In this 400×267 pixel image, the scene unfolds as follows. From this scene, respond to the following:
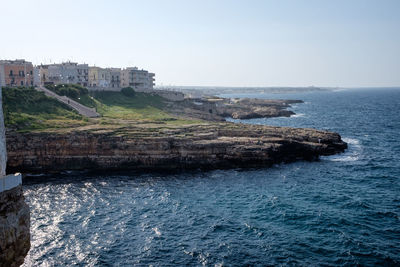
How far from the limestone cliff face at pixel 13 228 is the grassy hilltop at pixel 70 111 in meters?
47.7

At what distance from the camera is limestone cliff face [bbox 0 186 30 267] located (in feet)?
60.5

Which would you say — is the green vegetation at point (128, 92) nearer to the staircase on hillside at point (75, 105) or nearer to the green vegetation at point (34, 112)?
the staircase on hillside at point (75, 105)

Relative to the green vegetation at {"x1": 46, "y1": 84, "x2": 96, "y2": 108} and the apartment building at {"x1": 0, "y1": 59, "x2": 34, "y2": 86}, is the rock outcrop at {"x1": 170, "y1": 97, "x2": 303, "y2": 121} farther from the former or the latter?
the apartment building at {"x1": 0, "y1": 59, "x2": 34, "y2": 86}

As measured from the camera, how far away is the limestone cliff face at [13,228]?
1845cm

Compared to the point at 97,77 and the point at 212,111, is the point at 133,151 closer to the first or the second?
the point at 212,111

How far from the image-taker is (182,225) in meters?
37.3

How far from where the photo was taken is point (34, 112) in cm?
7250

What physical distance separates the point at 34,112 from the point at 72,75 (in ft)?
173

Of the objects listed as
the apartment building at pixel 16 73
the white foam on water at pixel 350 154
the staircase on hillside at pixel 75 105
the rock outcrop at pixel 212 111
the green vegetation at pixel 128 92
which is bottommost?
the white foam on water at pixel 350 154

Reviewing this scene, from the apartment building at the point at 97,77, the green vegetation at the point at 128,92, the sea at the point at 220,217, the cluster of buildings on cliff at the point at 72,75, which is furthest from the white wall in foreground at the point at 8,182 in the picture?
the apartment building at the point at 97,77

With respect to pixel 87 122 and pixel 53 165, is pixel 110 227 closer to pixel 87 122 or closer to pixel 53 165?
pixel 53 165

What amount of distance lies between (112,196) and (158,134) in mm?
22011

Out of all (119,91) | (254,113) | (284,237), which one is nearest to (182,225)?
(284,237)

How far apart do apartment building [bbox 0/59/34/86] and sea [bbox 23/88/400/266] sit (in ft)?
160
